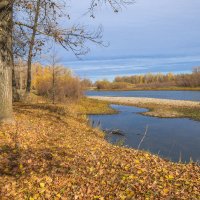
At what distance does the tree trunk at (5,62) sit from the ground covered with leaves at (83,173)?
126 cm

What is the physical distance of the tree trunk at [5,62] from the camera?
10320mm

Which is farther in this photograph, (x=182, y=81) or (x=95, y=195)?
(x=182, y=81)

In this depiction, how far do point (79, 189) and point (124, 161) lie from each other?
80.8 inches

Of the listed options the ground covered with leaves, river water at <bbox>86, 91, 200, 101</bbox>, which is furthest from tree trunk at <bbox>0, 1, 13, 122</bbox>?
river water at <bbox>86, 91, 200, 101</bbox>

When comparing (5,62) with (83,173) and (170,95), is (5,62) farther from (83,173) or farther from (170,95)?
(170,95)

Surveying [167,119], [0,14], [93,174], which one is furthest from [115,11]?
[167,119]

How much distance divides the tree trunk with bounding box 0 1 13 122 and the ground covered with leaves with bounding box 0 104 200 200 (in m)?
1.26

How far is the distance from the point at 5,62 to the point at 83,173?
548cm

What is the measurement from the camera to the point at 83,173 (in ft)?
23.6

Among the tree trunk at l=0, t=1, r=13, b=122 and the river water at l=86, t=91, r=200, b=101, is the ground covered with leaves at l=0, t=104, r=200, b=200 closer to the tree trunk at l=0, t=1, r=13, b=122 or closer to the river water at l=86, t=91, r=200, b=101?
the tree trunk at l=0, t=1, r=13, b=122

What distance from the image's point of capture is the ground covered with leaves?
20.8 ft

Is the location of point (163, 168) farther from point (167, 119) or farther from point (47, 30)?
point (167, 119)

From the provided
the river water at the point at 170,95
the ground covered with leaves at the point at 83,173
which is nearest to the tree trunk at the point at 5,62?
the ground covered with leaves at the point at 83,173

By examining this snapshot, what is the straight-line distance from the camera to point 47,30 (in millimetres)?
11266
